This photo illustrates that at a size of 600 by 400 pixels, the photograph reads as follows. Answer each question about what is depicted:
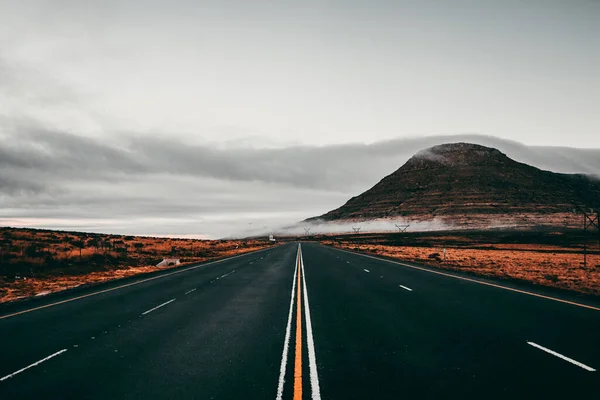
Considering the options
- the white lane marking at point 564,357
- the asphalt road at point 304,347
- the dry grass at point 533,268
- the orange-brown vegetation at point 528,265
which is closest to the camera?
the asphalt road at point 304,347

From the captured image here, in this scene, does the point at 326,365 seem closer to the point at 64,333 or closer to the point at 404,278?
the point at 64,333

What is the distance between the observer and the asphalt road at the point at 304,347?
605 centimetres

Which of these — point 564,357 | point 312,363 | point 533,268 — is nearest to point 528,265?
point 533,268

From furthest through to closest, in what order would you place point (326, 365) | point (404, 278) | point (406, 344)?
point (404, 278) < point (406, 344) < point (326, 365)

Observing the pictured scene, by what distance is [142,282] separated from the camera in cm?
2270

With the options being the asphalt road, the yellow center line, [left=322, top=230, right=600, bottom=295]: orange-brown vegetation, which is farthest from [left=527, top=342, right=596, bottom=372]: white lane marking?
[left=322, top=230, right=600, bottom=295]: orange-brown vegetation

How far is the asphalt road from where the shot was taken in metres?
6.05

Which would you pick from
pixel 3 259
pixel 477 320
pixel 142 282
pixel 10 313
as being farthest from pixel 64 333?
pixel 3 259

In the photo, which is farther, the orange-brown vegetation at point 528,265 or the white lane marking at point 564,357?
the orange-brown vegetation at point 528,265

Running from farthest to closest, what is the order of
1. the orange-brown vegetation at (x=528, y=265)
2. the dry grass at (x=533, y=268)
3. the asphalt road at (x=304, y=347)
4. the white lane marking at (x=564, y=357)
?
the orange-brown vegetation at (x=528, y=265), the dry grass at (x=533, y=268), the white lane marking at (x=564, y=357), the asphalt road at (x=304, y=347)

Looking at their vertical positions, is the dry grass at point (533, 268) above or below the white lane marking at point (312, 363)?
below

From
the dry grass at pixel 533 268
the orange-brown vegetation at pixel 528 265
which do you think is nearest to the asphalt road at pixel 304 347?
the dry grass at pixel 533 268

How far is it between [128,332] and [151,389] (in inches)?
179

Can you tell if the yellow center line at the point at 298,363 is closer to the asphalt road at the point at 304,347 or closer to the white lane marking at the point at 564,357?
the asphalt road at the point at 304,347
